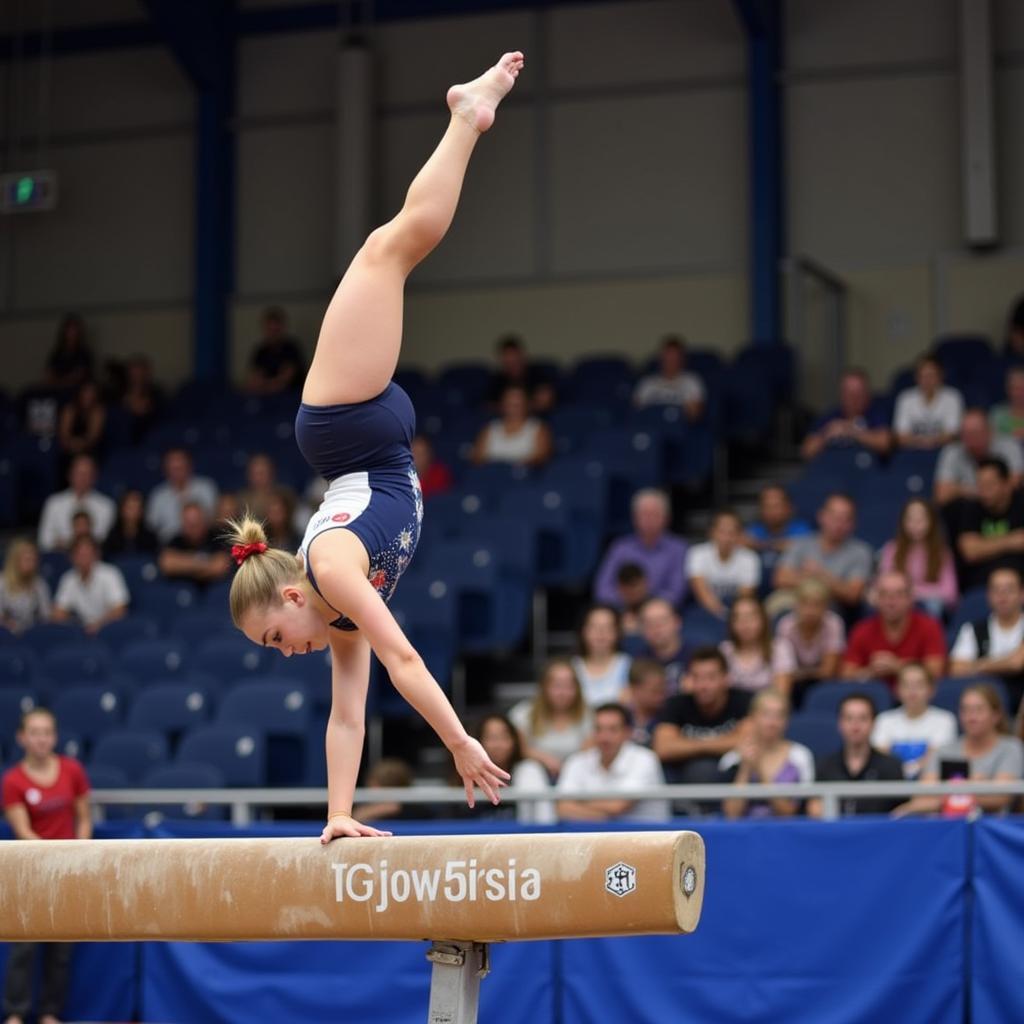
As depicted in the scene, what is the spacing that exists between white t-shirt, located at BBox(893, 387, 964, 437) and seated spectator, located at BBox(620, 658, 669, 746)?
11.5 feet

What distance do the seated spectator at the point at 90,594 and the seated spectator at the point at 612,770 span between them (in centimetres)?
409

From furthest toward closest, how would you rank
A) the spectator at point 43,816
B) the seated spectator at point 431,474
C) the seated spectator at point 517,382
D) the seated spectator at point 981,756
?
1. the seated spectator at point 517,382
2. the seated spectator at point 431,474
3. the spectator at point 43,816
4. the seated spectator at point 981,756

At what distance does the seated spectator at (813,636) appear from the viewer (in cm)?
850

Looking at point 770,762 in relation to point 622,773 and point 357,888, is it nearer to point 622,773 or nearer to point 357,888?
point 622,773

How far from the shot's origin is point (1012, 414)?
10672 millimetres

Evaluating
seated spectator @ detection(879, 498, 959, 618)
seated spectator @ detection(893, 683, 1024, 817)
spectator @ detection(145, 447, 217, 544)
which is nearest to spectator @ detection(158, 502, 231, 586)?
spectator @ detection(145, 447, 217, 544)

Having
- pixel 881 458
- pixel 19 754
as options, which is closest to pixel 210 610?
pixel 19 754

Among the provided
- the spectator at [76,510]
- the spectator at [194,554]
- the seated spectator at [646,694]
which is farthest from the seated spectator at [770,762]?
the spectator at [76,510]

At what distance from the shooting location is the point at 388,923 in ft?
13.4

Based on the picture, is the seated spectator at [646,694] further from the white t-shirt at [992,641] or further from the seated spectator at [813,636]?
the white t-shirt at [992,641]

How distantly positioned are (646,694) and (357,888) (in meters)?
4.31

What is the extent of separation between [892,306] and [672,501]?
2.93 metres

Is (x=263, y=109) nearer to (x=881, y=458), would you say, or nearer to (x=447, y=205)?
(x=881, y=458)

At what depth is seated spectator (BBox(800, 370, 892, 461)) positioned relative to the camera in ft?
36.5
